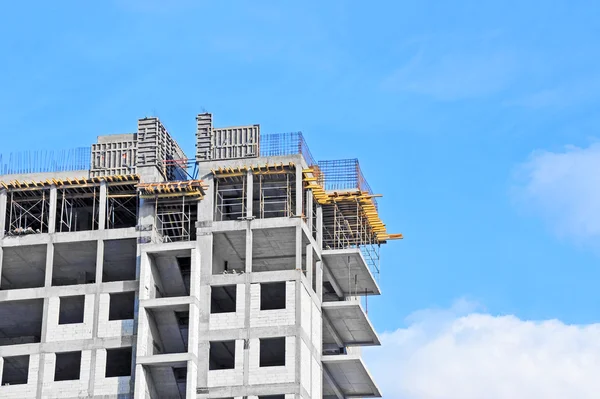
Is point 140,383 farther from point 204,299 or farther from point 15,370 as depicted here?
point 15,370

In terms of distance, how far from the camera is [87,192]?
99.4 metres

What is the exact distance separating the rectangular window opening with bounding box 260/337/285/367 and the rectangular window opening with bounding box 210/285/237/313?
435 cm

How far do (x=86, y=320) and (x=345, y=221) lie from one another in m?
22.5

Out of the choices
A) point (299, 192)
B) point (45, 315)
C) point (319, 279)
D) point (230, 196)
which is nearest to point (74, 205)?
point (45, 315)

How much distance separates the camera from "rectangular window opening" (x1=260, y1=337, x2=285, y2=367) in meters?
97.1

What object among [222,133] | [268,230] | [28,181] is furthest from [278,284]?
[28,181]

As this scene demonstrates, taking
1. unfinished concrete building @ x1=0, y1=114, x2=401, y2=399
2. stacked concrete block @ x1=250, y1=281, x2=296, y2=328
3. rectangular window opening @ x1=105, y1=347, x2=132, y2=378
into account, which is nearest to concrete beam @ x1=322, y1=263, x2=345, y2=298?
unfinished concrete building @ x1=0, y1=114, x2=401, y2=399

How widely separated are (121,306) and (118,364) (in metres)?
4.39

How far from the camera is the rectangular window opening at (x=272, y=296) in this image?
99312 mm

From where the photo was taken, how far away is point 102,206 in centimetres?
9738

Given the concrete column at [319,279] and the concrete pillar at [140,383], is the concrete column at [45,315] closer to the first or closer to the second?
the concrete pillar at [140,383]

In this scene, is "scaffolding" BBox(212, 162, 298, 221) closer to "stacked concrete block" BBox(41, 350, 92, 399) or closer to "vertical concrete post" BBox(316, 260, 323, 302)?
"vertical concrete post" BBox(316, 260, 323, 302)

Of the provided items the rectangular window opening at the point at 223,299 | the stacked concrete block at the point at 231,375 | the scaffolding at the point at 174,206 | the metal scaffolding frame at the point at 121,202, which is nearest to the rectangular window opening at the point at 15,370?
the metal scaffolding frame at the point at 121,202

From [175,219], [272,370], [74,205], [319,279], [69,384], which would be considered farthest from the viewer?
[319,279]
